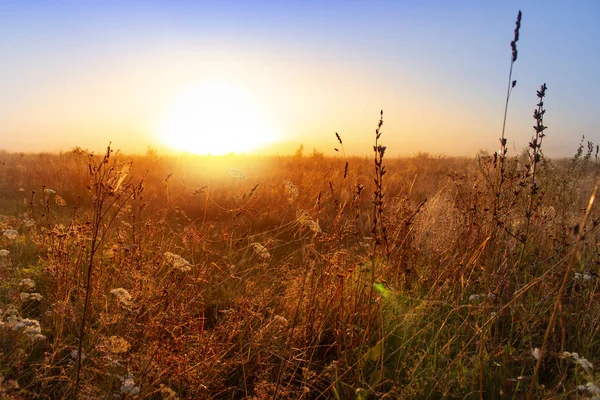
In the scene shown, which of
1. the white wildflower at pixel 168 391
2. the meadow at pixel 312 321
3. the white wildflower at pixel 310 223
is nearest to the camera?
the white wildflower at pixel 168 391

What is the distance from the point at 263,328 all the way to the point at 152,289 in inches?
32.3

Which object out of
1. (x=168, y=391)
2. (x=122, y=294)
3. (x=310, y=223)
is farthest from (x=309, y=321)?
(x=122, y=294)

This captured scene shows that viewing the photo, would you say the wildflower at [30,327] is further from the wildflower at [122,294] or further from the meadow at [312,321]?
the wildflower at [122,294]

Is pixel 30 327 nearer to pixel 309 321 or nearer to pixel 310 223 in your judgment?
pixel 309 321

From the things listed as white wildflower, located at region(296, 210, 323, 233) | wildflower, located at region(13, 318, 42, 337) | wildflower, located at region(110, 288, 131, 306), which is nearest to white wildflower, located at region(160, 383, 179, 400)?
wildflower, located at region(110, 288, 131, 306)

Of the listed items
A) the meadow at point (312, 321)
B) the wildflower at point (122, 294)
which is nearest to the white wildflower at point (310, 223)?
the meadow at point (312, 321)

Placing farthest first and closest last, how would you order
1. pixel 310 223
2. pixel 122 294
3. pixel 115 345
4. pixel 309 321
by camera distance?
pixel 310 223
pixel 309 321
pixel 122 294
pixel 115 345

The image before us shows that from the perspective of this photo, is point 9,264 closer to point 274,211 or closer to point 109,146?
point 109,146

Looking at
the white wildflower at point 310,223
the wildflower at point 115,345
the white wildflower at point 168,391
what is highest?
the white wildflower at point 310,223

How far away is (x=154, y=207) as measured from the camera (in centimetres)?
640

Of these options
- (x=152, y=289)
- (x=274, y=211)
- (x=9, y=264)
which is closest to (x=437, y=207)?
(x=274, y=211)

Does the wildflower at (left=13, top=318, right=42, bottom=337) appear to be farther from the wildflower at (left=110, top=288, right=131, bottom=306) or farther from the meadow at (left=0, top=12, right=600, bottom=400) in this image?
the wildflower at (left=110, top=288, right=131, bottom=306)

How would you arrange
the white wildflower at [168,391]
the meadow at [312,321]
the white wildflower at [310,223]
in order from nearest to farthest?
the white wildflower at [168,391], the meadow at [312,321], the white wildflower at [310,223]

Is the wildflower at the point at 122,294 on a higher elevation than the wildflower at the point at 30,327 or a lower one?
higher
